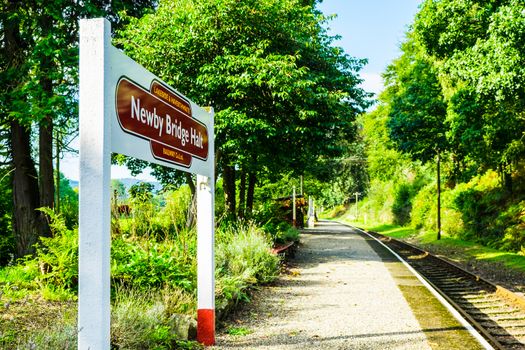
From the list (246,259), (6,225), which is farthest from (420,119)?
(6,225)

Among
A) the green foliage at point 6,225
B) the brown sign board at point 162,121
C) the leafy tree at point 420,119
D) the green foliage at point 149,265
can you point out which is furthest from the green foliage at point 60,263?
the leafy tree at point 420,119

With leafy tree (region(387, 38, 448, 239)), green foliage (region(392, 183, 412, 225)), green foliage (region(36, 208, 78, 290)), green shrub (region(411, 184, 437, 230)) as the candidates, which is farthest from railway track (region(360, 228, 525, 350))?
green foliage (region(392, 183, 412, 225))

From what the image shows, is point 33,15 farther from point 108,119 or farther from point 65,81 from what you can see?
point 108,119

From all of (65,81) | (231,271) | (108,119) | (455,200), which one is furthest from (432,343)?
(455,200)

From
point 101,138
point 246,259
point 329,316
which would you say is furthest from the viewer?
point 246,259

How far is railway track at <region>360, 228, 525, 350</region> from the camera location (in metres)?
8.16

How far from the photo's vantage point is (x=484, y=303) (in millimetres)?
11062

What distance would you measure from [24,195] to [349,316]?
11.5 metres

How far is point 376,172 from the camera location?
50844 millimetres

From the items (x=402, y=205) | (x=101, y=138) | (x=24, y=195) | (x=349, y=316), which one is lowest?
(x=349, y=316)

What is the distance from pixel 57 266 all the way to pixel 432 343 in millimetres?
5918

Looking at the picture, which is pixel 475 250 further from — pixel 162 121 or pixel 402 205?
pixel 402 205

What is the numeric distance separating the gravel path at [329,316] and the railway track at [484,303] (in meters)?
1.19

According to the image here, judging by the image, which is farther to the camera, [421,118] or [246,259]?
[421,118]
